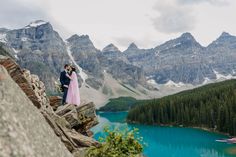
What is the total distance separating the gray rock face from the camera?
20.1 ft

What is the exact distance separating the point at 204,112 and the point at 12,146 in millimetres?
176042

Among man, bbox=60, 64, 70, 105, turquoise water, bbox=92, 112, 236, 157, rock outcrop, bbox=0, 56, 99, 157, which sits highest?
man, bbox=60, 64, 70, 105

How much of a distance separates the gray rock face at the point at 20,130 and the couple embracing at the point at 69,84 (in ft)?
63.3

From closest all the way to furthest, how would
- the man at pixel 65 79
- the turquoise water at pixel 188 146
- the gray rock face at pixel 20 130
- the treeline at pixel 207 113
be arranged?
the gray rock face at pixel 20 130 → the man at pixel 65 79 → the turquoise water at pixel 188 146 → the treeline at pixel 207 113

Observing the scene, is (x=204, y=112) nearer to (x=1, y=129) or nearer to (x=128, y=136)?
(x=128, y=136)

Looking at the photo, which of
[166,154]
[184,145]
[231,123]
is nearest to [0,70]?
[166,154]

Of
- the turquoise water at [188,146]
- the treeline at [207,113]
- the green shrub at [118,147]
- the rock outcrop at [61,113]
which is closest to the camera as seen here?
the green shrub at [118,147]

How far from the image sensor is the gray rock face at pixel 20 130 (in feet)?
20.1

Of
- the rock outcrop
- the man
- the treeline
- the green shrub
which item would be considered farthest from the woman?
the treeline

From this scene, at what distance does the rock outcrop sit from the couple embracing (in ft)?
2.63

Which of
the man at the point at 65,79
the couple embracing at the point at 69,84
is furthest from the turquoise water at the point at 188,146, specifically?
the man at the point at 65,79

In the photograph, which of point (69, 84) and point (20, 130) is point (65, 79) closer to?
point (69, 84)

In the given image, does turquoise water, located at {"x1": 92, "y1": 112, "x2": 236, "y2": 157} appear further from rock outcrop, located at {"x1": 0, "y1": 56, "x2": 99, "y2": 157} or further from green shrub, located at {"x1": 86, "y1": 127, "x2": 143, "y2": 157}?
green shrub, located at {"x1": 86, "y1": 127, "x2": 143, "y2": 157}

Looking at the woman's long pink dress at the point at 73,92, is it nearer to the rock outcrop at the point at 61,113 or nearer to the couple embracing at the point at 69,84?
the couple embracing at the point at 69,84
